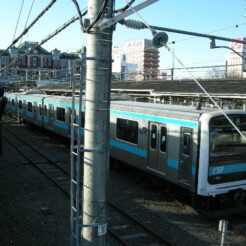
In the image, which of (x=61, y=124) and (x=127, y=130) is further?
(x=61, y=124)

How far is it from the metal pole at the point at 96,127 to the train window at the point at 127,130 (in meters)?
7.43

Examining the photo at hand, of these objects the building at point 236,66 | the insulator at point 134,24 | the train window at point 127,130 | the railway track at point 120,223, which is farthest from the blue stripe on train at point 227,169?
the insulator at point 134,24

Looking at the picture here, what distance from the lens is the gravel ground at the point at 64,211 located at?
27.9ft

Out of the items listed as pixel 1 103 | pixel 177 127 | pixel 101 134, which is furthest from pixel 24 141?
pixel 101 134

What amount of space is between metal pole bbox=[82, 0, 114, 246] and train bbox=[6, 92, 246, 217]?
13.5ft

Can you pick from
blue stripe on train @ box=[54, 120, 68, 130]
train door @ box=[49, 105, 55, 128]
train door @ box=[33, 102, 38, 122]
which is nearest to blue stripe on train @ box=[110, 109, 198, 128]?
blue stripe on train @ box=[54, 120, 68, 130]

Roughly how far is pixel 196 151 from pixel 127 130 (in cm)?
410

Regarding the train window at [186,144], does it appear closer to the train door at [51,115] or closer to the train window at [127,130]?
the train window at [127,130]

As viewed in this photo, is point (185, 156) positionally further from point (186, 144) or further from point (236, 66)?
point (236, 66)

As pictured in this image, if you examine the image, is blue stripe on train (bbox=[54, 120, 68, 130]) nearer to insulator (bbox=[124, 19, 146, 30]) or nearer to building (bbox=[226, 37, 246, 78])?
building (bbox=[226, 37, 246, 78])

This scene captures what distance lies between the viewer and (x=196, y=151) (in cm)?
938

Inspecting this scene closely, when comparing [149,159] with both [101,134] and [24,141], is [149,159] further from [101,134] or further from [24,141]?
[24,141]

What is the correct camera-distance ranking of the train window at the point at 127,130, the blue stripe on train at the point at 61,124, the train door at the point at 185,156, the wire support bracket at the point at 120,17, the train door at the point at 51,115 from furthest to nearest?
the train door at the point at 51,115 < the blue stripe on train at the point at 61,124 < the train window at the point at 127,130 < the train door at the point at 185,156 < the wire support bracket at the point at 120,17

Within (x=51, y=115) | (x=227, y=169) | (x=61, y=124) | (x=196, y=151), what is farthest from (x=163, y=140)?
(x=51, y=115)
